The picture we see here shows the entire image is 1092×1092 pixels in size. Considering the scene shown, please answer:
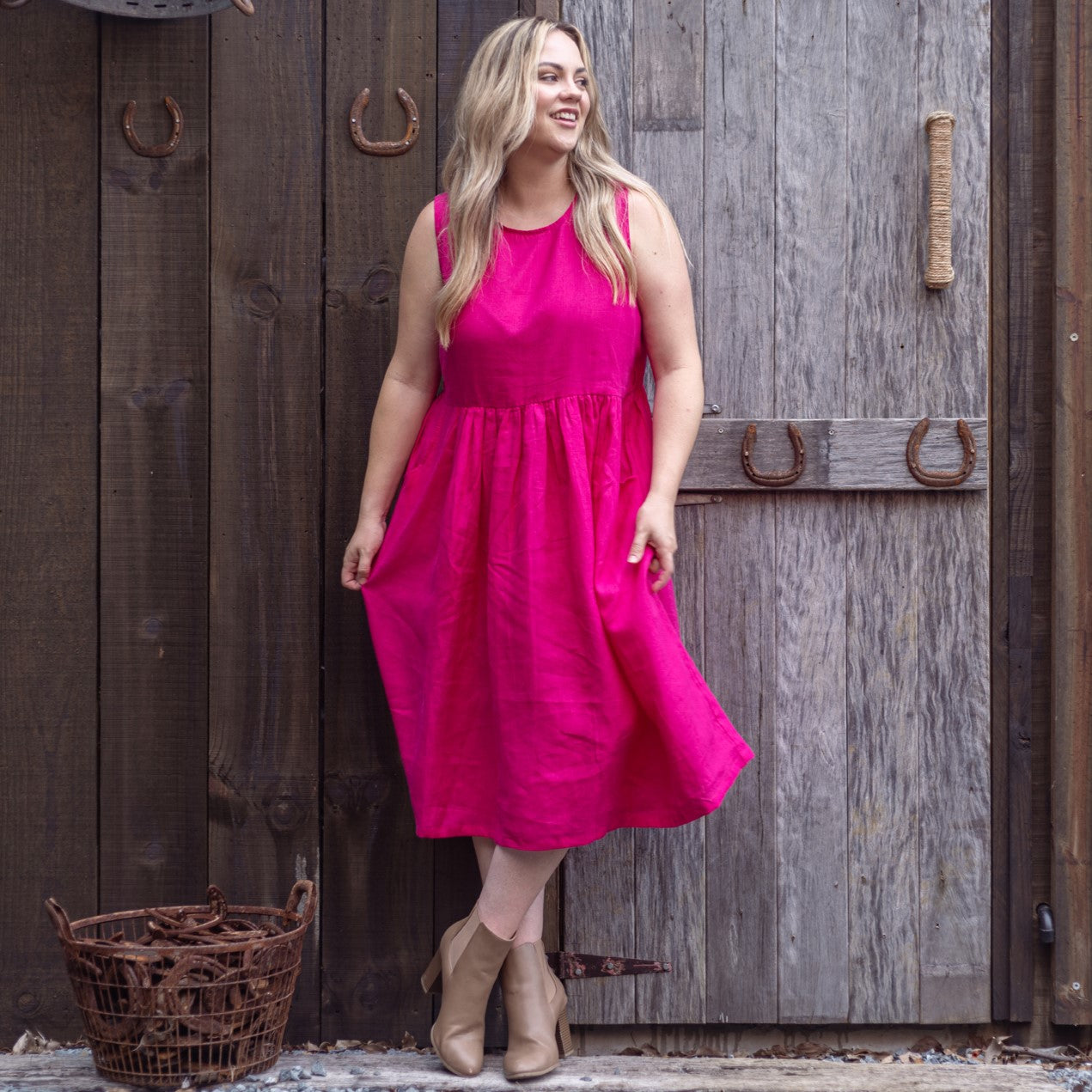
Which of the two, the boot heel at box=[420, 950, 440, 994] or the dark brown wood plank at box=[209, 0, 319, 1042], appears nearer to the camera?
the boot heel at box=[420, 950, 440, 994]

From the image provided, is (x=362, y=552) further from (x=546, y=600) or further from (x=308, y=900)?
(x=308, y=900)

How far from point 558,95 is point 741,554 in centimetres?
95

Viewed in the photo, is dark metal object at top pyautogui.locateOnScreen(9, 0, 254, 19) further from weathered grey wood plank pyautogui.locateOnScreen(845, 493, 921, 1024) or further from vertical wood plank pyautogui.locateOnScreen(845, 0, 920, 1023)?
weathered grey wood plank pyautogui.locateOnScreen(845, 493, 921, 1024)

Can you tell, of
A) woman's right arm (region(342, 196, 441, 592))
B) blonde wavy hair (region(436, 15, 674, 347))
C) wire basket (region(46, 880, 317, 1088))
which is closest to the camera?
wire basket (region(46, 880, 317, 1088))

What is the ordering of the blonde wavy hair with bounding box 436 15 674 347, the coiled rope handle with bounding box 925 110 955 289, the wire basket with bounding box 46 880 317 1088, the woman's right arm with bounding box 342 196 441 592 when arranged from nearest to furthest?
the wire basket with bounding box 46 880 317 1088 → the blonde wavy hair with bounding box 436 15 674 347 → the woman's right arm with bounding box 342 196 441 592 → the coiled rope handle with bounding box 925 110 955 289

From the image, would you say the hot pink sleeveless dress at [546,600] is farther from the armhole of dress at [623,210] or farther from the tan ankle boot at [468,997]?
the tan ankle boot at [468,997]

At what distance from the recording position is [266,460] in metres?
2.35

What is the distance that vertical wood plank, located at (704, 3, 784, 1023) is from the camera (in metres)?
2.36

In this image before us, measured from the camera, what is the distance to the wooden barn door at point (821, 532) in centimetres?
235

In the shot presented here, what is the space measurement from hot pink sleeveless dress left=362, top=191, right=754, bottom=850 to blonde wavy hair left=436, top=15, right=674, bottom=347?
30 millimetres

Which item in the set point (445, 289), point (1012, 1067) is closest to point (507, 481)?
point (445, 289)

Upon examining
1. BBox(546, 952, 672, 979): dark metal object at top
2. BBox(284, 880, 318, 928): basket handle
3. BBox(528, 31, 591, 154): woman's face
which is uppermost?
BBox(528, 31, 591, 154): woman's face

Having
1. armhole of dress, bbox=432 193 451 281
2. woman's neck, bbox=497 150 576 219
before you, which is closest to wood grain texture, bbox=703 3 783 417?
woman's neck, bbox=497 150 576 219

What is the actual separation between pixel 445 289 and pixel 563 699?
738 millimetres
